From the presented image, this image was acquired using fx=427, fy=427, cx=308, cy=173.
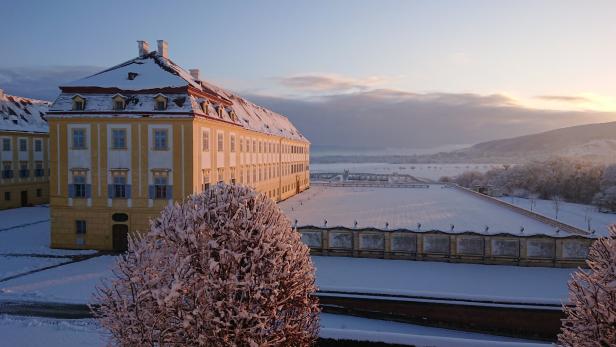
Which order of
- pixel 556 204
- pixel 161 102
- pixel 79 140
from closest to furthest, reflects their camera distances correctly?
pixel 161 102, pixel 79 140, pixel 556 204

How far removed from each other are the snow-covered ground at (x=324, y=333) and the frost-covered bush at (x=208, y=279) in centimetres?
411

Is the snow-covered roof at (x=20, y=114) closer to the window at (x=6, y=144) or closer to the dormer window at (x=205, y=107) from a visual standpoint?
the window at (x=6, y=144)

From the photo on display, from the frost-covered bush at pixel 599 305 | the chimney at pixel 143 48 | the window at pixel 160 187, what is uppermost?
the chimney at pixel 143 48

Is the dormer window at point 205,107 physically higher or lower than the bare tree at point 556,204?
higher

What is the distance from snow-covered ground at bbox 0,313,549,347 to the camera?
14.2 m

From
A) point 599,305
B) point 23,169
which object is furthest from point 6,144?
point 599,305

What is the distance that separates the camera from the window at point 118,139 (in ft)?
95.6

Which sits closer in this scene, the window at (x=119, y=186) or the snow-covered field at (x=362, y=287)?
the snow-covered field at (x=362, y=287)

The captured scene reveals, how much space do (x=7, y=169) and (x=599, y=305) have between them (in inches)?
2135

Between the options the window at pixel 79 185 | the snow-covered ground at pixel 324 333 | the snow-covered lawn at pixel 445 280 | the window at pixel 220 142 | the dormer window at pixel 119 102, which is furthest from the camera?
the window at pixel 220 142

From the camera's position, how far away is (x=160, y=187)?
29.2 m

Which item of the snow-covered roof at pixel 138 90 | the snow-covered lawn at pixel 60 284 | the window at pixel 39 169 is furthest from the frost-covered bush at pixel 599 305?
the window at pixel 39 169

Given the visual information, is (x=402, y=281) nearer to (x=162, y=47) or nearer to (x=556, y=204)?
(x=162, y=47)

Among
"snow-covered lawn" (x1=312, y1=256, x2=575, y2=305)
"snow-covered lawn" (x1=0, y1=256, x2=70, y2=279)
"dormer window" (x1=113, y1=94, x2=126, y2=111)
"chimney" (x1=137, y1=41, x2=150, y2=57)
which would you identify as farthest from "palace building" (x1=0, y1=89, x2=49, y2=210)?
"snow-covered lawn" (x1=312, y1=256, x2=575, y2=305)
